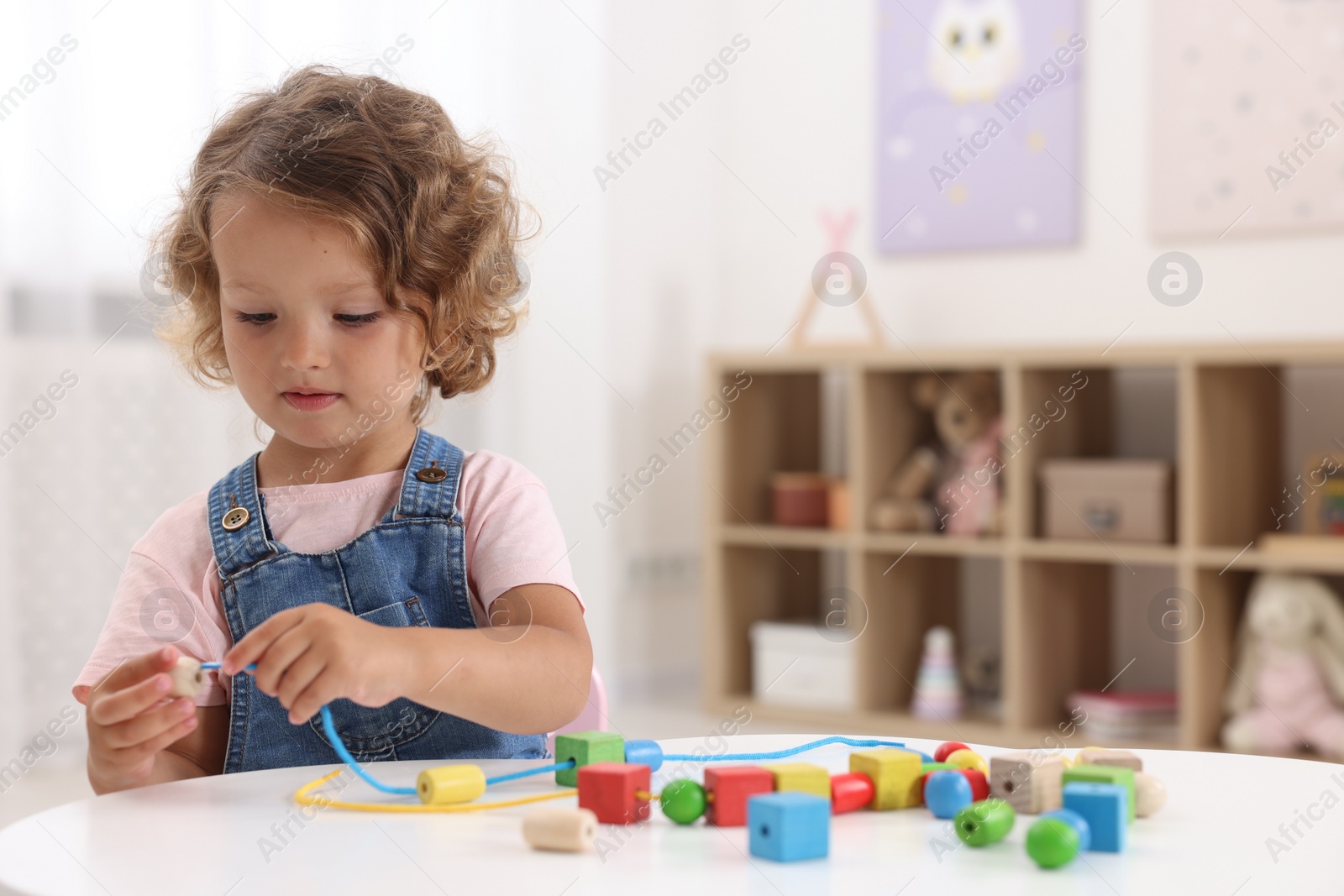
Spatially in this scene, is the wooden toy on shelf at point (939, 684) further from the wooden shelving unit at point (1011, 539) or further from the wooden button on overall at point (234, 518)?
the wooden button on overall at point (234, 518)

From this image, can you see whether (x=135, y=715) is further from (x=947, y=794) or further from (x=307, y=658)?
(x=947, y=794)

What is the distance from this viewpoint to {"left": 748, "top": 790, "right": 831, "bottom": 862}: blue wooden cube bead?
1.74 feet

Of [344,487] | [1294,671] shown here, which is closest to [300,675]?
[344,487]

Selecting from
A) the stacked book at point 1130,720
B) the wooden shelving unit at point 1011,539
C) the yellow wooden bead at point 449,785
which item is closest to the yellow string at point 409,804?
the yellow wooden bead at point 449,785

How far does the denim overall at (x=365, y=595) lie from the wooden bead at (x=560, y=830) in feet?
1.02

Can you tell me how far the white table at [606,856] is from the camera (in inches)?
20.0

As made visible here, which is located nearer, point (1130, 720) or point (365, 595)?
point (365, 595)

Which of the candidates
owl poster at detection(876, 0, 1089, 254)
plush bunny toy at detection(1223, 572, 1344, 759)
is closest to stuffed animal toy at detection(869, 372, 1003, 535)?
owl poster at detection(876, 0, 1089, 254)

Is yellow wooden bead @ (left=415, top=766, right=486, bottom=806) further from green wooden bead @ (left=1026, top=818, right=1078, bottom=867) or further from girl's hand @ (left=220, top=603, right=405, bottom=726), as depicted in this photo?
green wooden bead @ (left=1026, top=818, right=1078, bottom=867)

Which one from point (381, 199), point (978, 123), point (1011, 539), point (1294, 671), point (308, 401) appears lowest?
point (1294, 671)

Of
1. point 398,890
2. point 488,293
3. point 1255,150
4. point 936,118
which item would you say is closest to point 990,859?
point 398,890

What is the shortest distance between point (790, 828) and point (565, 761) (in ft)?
0.60

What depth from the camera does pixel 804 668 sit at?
296 centimetres

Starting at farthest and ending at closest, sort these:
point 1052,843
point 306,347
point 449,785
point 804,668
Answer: point 804,668, point 306,347, point 449,785, point 1052,843
